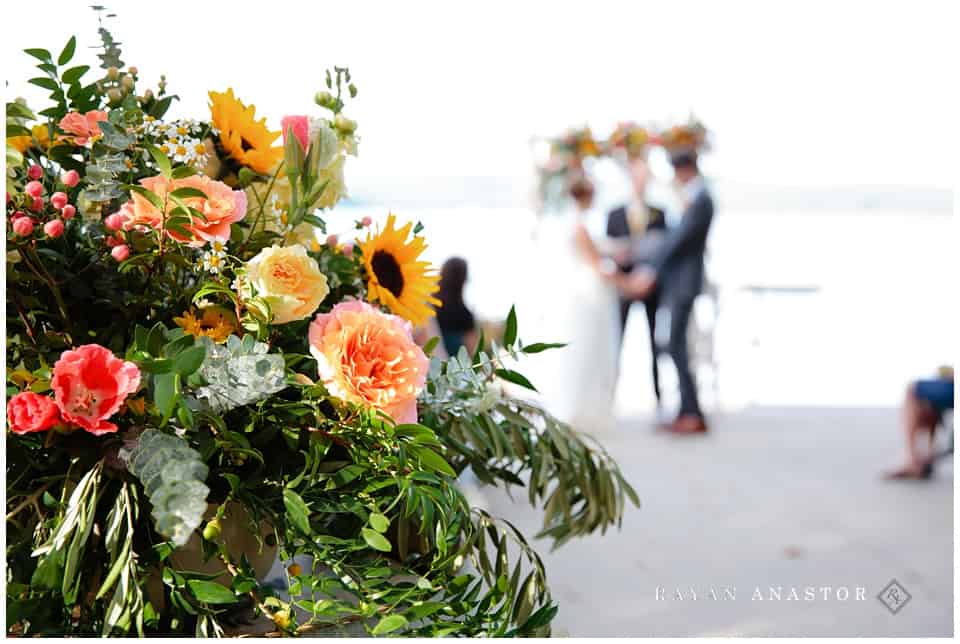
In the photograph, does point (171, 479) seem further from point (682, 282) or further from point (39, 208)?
point (682, 282)

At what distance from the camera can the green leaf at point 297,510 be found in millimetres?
401

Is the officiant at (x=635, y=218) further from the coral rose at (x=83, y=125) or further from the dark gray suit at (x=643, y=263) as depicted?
the coral rose at (x=83, y=125)

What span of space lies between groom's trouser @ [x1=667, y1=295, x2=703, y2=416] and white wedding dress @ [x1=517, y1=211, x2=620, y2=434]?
15.7 inches

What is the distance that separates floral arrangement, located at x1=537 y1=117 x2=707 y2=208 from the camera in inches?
179

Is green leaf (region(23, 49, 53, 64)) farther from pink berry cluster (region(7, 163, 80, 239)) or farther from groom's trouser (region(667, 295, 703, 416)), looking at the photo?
groom's trouser (region(667, 295, 703, 416))

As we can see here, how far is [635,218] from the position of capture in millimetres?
4574

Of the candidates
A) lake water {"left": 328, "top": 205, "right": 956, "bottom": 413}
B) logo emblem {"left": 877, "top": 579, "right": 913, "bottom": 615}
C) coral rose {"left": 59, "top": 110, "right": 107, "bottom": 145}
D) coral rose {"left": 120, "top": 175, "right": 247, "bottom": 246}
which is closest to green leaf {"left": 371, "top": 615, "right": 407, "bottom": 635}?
coral rose {"left": 120, "top": 175, "right": 247, "bottom": 246}

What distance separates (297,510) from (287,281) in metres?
0.12

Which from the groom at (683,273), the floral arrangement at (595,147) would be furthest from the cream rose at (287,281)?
the floral arrangement at (595,147)

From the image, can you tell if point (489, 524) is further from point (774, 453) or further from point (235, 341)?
point (774, 453)

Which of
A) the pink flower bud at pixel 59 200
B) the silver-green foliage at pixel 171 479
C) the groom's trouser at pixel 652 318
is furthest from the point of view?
the groom's trouser at pixel 652 318

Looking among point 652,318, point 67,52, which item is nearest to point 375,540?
point 67,52

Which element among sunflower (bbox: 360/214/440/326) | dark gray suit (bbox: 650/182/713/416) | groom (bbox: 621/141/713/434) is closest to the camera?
sunflower (bbox: 360/214/440/326)

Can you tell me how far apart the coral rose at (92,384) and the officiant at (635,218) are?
427 centimetres
